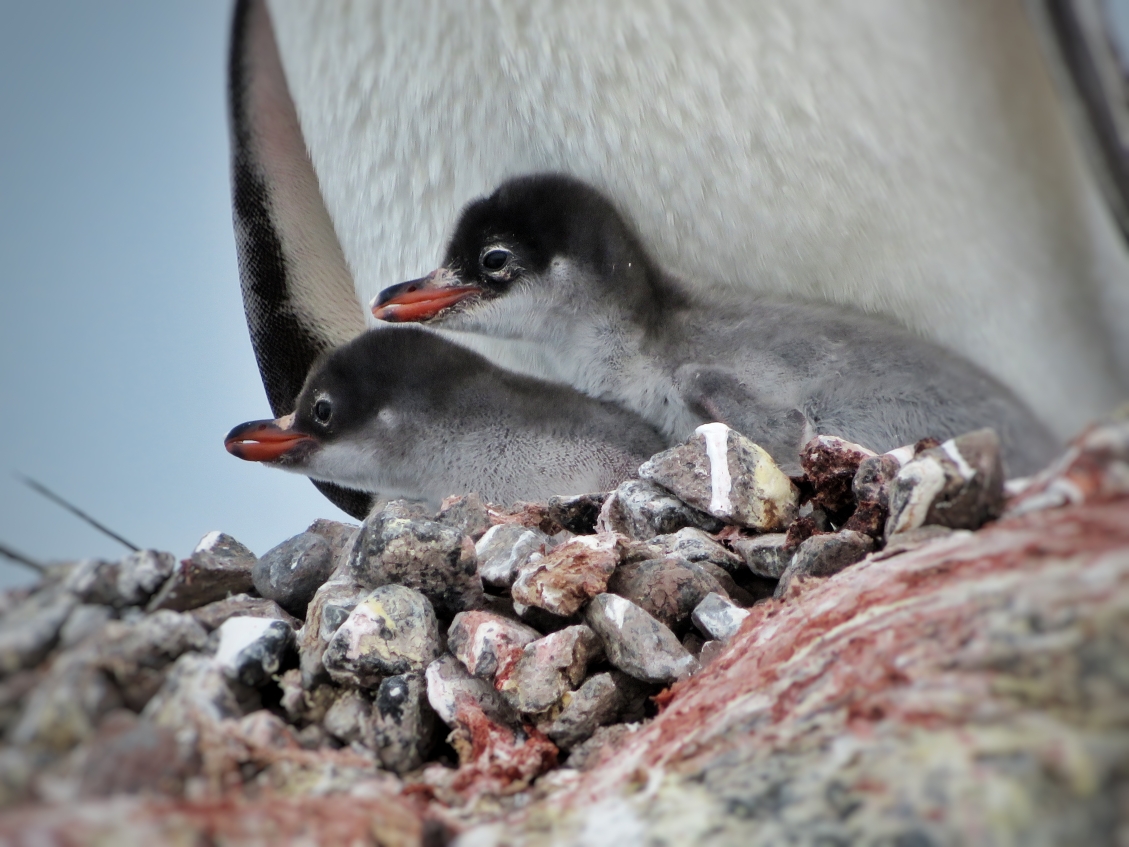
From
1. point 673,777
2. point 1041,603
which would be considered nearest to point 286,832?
point 673,777

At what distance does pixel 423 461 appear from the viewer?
3.25 ft

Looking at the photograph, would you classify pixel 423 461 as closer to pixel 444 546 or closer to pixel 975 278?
pixel 444 546

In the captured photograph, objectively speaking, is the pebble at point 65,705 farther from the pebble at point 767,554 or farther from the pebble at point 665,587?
the pebble at point 767,554

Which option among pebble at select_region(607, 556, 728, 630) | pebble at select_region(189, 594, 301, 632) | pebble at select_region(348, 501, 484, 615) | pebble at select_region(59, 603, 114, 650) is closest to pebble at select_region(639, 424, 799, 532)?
pebble at select_region(607, 556, 728, 630)

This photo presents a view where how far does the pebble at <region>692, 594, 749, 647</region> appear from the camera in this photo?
1.63 feet

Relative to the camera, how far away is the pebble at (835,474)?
627 mm

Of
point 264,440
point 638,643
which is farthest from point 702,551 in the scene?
point 264,440

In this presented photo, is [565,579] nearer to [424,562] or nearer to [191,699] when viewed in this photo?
[424,562]

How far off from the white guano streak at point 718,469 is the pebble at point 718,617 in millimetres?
141

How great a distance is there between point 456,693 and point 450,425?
0.55 meters

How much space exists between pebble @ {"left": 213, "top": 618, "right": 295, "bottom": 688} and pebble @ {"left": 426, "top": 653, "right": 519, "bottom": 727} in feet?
0.26

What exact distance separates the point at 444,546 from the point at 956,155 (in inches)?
17.8

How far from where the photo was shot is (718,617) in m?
0.50

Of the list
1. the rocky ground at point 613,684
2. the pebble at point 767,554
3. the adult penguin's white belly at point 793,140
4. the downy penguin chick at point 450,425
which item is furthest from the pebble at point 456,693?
the downy penguin chick at point 450,425
